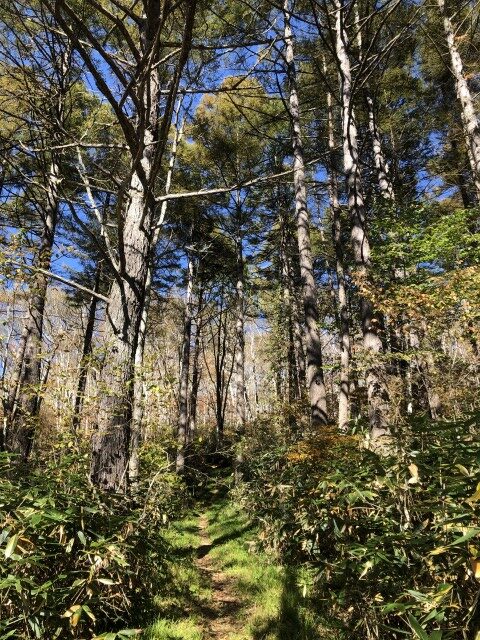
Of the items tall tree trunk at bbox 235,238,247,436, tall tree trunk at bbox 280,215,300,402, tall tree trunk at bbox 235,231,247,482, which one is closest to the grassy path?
tall tree trunk at bbox 235,231,247,482

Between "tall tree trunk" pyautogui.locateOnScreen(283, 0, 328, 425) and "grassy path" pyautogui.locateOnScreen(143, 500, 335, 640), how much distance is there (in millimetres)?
2637

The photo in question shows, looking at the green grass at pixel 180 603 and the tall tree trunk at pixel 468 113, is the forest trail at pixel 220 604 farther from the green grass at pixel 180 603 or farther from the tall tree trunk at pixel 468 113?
the tall tree trunk at pixel 468 113

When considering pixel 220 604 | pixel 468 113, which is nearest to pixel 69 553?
pixel 220 604

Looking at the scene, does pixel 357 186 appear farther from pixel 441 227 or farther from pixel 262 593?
pixel 262 593

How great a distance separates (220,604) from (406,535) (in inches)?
106

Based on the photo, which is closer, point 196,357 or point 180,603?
point 180,603

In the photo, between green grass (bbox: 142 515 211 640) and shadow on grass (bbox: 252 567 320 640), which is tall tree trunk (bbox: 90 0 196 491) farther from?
shadow on grass (bbox: 252 567 320 640)

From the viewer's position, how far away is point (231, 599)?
13.8 feet

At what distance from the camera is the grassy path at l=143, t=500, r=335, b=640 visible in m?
3.23

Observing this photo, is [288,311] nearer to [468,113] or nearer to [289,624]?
[468,113]

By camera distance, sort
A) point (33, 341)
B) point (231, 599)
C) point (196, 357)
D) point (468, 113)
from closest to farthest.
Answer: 1. point (231, 599)
2. point (33, 341)
3. point (468, 113)
4. point (196, 357)

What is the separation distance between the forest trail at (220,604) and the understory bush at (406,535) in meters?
0.82

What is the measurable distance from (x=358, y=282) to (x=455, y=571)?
469 cm

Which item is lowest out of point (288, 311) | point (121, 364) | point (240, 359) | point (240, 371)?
point (121, 364)
